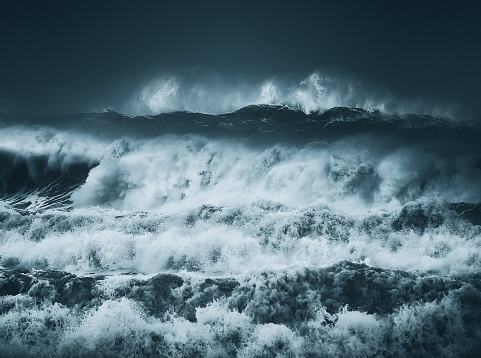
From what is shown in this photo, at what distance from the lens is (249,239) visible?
1127cm

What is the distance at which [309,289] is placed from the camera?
27.7 feet

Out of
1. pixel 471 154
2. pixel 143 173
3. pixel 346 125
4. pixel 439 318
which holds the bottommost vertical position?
pixel 439 318

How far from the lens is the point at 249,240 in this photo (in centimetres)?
1120

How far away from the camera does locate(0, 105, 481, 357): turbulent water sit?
7125 millimetres

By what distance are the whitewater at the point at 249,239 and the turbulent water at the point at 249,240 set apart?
0.05 metres

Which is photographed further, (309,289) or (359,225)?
(359,225)

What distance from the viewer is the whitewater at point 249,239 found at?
7133 mm

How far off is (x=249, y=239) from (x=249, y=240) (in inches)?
3.2

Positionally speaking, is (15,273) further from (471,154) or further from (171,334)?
(471,154)

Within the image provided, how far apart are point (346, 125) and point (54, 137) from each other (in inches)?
781

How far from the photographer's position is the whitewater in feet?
23.4

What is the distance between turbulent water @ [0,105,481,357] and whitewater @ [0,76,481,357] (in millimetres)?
52

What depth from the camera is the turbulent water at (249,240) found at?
712cm

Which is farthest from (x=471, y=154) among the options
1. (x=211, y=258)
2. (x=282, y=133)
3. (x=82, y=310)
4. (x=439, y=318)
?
(x=82, y=310)
